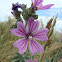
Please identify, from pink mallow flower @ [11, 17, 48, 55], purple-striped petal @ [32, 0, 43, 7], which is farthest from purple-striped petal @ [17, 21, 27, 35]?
purple-striped petal @ [32, 0, 43, 7]

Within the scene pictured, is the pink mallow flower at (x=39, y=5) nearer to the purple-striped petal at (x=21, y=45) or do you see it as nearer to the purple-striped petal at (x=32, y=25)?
the purple-striped petal at (x=32, y=25)

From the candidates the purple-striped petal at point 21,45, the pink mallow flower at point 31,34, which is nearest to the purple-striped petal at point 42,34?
the pink mallow flower at point 31,34

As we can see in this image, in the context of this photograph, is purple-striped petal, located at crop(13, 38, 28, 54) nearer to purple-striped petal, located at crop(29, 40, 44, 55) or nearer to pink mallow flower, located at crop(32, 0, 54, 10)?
purple-striped petal, located at crop(29, 40, 44, 55)

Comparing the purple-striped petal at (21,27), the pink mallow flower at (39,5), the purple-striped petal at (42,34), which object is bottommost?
the purple-striped petal at (42,34)

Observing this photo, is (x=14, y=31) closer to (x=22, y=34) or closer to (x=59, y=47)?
(x=22, y=34)

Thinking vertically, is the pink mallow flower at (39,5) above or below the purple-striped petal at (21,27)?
above

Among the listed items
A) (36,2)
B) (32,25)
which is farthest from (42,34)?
(36,2)

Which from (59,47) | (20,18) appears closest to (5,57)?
(59,47)
